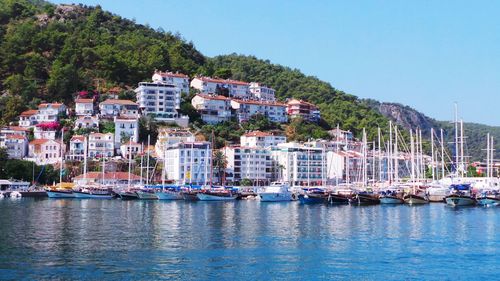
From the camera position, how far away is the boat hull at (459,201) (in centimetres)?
6222

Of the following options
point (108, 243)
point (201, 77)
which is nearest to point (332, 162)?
point (201, 77)

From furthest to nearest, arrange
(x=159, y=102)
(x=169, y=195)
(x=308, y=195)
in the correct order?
(x=159, y=102), (x=169, y=195), (x=308, y=195)

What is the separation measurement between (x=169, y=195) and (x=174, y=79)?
41171 millimetres

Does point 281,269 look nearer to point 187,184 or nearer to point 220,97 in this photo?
point 187,184

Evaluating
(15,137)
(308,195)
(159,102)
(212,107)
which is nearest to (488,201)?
(308,195)

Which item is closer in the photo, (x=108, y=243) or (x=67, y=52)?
(x=108, y=243)

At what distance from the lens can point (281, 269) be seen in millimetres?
24297

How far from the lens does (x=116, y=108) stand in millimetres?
96438

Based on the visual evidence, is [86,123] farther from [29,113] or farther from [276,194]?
[276,194]

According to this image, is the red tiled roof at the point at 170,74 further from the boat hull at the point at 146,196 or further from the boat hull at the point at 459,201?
the boat hull at the point at 459,201

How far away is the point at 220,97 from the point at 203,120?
5.62 meters

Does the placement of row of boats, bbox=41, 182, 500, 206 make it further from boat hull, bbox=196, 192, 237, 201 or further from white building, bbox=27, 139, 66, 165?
white building, bbox=27, 139, 66, 165

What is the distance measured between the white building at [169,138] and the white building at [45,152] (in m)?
13.0

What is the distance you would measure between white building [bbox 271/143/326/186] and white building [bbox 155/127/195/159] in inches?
531
